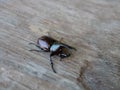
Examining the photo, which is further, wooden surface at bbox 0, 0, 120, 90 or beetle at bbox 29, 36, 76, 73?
beetle at bbox 29, 36, 76, 73

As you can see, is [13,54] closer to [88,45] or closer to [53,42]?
[53,42]

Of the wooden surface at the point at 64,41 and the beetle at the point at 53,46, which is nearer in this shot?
the wooden surface at the point at 64,41

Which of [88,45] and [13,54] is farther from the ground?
[88,45]

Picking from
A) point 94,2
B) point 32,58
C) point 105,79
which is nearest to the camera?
point 105,79

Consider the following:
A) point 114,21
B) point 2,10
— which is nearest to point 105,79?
point 114,21

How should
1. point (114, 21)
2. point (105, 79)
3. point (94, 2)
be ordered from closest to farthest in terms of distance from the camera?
point (105, 79) < point (114, 21) < point (94, 2)

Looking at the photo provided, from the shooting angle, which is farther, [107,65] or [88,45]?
[88,45]

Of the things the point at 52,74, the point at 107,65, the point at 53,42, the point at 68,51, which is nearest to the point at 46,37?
the point at 53,42
